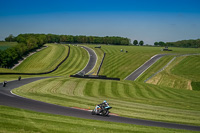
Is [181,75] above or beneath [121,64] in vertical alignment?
beneath

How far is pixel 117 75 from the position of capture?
78.6 m

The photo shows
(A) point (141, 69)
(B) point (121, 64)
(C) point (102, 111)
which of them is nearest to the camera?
(C) point (102, 111)

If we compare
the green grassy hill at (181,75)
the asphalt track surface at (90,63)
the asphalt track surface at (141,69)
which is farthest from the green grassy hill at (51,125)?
the asphalt track surface at (90,63)

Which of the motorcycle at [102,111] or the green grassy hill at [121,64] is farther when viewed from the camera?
the green grassy hill at [121,64]

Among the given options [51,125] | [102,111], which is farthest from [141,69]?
[51,125]

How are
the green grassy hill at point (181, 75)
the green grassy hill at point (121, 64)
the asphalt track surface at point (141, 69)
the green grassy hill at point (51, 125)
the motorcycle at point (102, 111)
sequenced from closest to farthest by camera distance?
1. the green grassy hill at point (51, 125)
2. the motorcycle at point (102, 111)
3. the green grassy hill at point (181, 75)
4. the asphalt track surface at point (141, 69)
5. the green grassy hill at point (121, 64)

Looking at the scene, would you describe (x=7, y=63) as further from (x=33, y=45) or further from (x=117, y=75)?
(x=117, y=75)

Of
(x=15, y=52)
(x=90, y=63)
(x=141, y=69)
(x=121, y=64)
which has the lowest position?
(x=141, y=69)

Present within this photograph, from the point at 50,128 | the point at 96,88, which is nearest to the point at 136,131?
the point at 50,128

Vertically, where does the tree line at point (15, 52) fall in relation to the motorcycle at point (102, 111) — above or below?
above

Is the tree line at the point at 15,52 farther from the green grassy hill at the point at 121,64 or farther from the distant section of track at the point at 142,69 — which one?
the distant section of track at the point at 142,69

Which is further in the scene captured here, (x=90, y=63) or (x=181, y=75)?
(x=90, y=63)

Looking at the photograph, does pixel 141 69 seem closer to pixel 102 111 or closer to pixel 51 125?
pixel 102 111

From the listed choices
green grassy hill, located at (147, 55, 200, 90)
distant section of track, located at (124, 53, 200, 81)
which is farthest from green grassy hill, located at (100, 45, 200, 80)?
→ green grassy hill, located at (147, 55, 200, 90)
